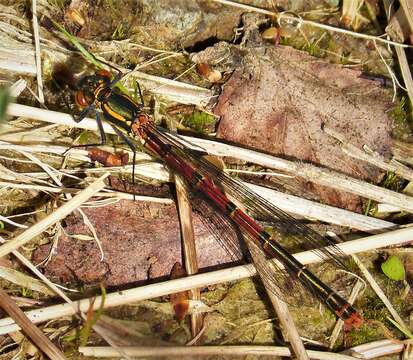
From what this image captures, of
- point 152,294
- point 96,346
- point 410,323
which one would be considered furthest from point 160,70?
point 410,323

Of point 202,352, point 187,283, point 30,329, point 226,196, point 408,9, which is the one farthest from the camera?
point 408,9

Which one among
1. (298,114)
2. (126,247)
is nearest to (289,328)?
(126,247)

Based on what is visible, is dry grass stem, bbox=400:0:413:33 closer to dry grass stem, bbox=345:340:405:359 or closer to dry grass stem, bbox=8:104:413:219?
dry grass stem, bbox=8:104:413:219

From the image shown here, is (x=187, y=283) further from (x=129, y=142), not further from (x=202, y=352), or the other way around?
(x=129, y=142)

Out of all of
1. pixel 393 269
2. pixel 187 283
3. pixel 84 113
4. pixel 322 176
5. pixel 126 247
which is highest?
pixel 84 113

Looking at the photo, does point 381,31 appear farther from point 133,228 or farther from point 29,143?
→ point 29,143

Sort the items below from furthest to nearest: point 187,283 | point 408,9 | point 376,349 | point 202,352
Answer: point 408,9, point 376,349, point 187,283, point 202,352
